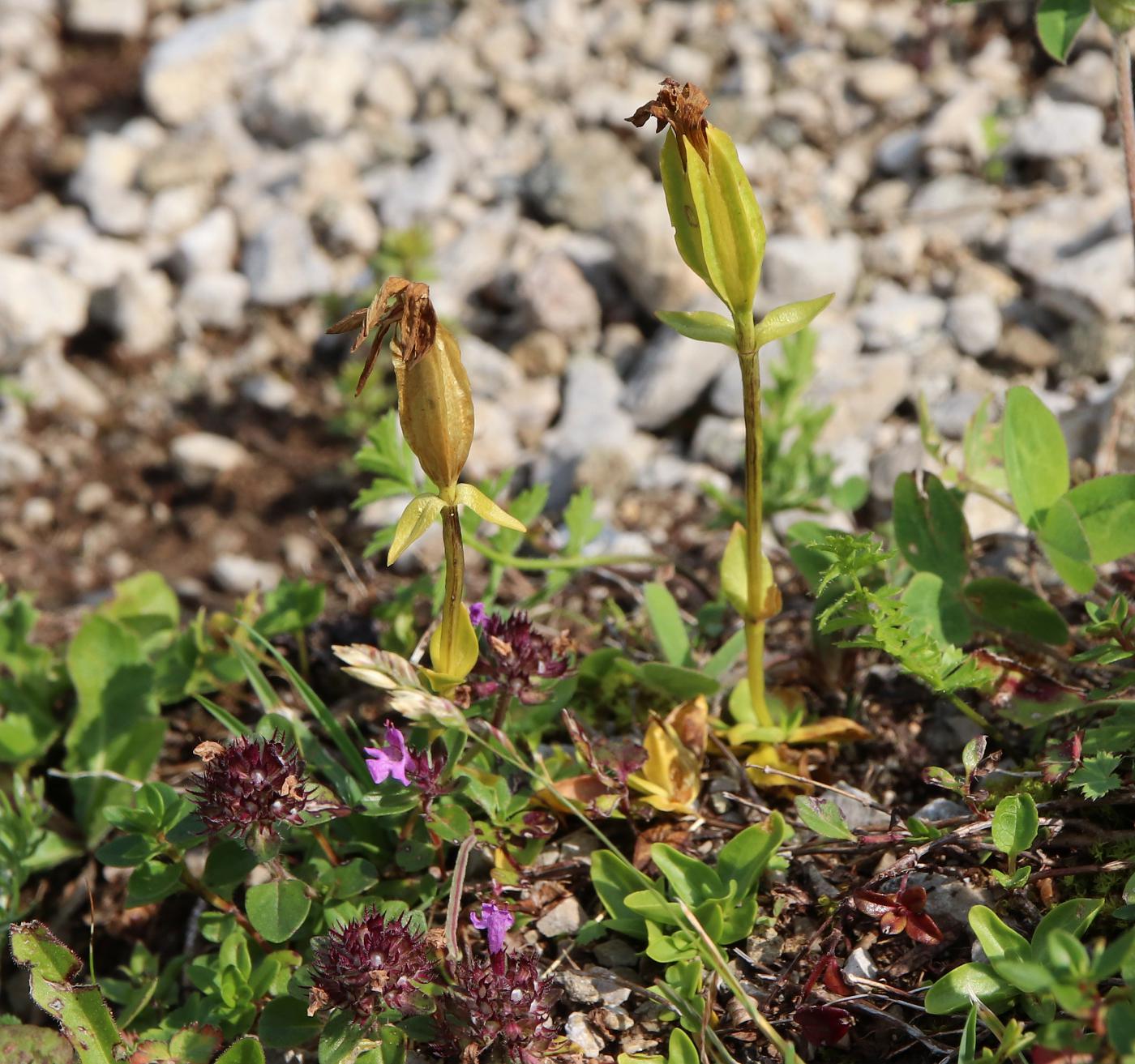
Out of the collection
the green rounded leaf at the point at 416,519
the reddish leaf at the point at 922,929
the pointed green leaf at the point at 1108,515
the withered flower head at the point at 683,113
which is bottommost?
the reddish leaf at the point at 922,929

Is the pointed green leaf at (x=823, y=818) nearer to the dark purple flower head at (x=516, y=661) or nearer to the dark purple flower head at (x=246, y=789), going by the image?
the dark purple flower head at (x=516, y=661)

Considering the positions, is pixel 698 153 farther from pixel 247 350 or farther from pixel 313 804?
pixel 247 350

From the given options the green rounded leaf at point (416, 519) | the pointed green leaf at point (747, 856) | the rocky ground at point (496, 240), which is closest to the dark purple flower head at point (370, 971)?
the pointed green leaf at point (747, 856)

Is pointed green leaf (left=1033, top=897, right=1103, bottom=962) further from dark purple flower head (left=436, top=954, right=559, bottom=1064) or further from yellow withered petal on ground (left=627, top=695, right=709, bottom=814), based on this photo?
dark purple flower head (left=436, top=954, right=559, bottom=1064)

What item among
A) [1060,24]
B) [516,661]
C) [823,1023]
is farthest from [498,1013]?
[1060,24]

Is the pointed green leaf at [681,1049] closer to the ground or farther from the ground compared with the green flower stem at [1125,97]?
closer to the ground

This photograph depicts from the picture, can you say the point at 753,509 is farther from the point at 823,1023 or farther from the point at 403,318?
the point at 823,1023
